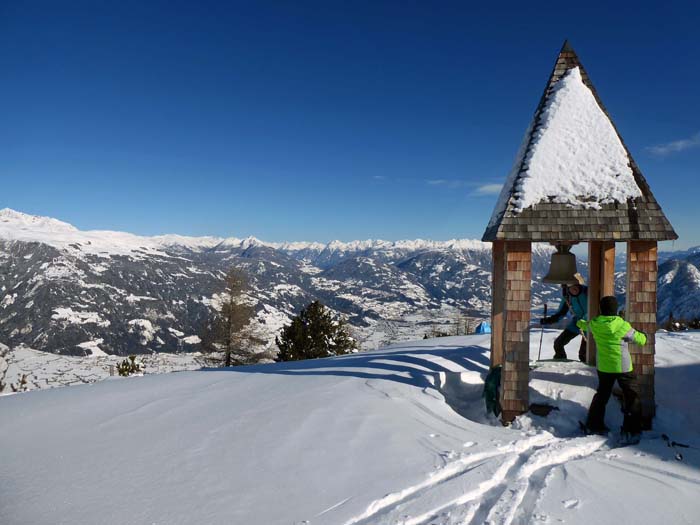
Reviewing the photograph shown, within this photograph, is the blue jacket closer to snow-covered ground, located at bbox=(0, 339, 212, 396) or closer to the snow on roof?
the snow on roof

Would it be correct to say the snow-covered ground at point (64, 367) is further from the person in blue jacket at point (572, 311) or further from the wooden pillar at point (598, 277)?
the wooden pillar at point (598, 277)

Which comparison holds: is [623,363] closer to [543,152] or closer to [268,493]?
[543,152]

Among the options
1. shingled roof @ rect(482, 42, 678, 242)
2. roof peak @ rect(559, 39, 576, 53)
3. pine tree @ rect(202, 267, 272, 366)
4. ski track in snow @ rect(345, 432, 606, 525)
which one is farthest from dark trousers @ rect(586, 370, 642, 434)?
pine tree @ rect(202, 267, 272, 366)

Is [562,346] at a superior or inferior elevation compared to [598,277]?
inferior

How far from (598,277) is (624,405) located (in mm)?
3173

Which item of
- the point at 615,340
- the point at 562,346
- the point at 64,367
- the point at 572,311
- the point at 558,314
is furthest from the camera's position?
the point at 64,367

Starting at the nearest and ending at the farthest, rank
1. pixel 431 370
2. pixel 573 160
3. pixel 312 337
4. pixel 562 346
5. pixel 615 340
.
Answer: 1. pixel 615 340
2. pixel 573 160
3. pixel 431 370
4. pixel 562 346
5. pixel 312 337

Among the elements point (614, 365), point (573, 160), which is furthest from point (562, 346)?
point (573, 160)

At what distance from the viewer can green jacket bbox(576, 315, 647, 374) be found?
227 inches

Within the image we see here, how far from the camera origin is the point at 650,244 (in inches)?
243

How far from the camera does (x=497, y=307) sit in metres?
7.70

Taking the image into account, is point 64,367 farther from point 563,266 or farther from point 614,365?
point 614,365

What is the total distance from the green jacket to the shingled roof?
1.32 m

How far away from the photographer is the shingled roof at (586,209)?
19.9ft
